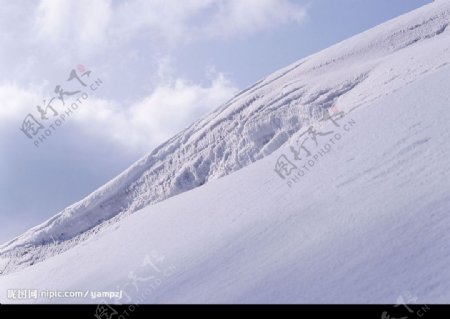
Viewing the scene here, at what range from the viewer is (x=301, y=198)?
7.84 m

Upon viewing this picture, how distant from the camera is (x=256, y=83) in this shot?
19.8 metres

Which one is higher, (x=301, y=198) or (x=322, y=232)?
(x=301, y=198)

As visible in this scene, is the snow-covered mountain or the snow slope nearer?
the snow slope

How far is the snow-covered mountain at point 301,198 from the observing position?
5207 mm

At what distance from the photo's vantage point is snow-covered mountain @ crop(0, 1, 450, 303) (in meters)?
5.21

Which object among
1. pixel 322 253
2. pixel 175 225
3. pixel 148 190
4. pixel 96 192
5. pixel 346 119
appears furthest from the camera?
pixel 96 192

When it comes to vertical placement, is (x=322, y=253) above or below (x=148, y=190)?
below

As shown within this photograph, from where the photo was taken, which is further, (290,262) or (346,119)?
(346,119)

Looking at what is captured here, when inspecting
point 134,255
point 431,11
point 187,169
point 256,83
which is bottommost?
point 134,255

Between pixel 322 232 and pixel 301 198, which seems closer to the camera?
pixel 322 232

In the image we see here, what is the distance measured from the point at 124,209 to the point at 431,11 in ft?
38.9

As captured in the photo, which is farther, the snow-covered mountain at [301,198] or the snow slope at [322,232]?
the snow-covered mountain at [301,198]

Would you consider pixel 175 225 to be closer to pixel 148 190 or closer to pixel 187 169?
pixel 187 169
